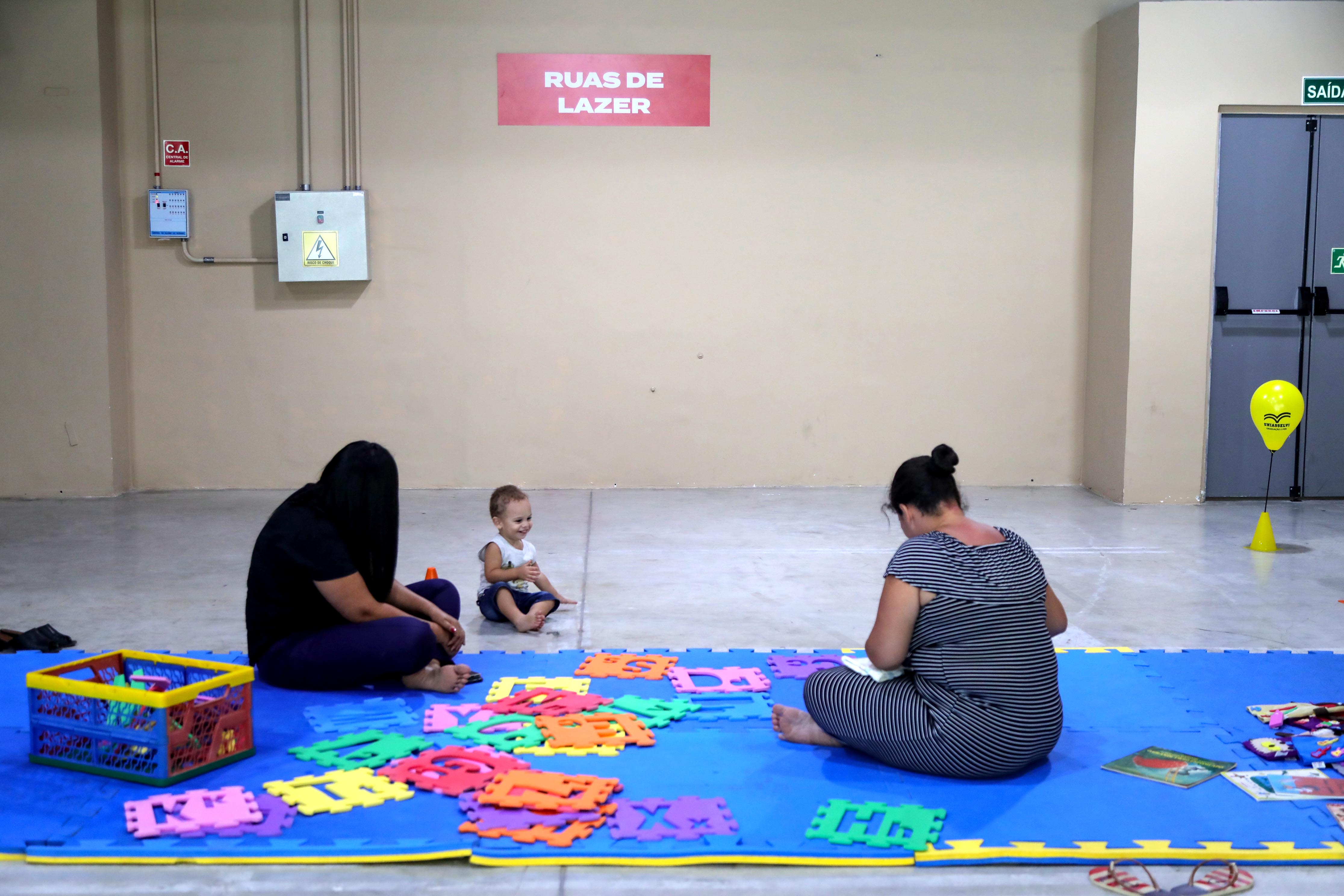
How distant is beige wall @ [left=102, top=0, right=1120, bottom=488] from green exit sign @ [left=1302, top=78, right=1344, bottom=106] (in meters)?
1.36

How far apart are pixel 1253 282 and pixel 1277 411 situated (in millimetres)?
1566

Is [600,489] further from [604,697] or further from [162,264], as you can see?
[604,697]

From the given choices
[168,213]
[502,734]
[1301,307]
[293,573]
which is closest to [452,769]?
[502,734]

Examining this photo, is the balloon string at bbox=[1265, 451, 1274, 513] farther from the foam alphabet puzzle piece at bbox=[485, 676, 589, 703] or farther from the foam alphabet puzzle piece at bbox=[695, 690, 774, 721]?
the foam alphabet puzzle piece at bbox=[485, 676, 589, 703]

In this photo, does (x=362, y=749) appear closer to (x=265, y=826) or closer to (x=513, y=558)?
(x=265, y=826)

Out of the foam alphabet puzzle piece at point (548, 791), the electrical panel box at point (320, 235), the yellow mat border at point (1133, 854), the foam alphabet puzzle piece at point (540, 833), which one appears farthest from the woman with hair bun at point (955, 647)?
the electrical panel box at point (320, 235)

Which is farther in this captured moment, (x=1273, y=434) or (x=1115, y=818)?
(x=1273, y=434)

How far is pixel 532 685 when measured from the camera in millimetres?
3867

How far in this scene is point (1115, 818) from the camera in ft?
9.41

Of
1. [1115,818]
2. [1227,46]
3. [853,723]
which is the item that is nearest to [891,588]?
[853,723]

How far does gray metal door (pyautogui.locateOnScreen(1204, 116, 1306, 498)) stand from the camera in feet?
25.5

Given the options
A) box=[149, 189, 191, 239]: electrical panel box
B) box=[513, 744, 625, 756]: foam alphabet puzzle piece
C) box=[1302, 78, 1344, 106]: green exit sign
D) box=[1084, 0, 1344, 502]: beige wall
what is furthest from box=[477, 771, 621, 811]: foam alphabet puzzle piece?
box=[1302, 78, 1344, 106]: green exit sign

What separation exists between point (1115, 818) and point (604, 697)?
1.55 meters

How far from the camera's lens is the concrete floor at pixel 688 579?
261cm
